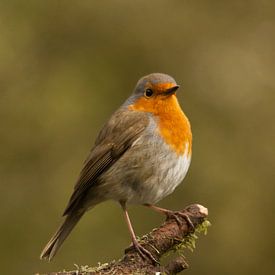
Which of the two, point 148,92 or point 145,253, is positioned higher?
point 148,92

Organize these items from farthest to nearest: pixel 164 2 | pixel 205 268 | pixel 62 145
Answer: pixel 164 2
pixel 62 145
pixel 205 268

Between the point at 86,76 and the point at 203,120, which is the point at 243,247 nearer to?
the point at 203,120

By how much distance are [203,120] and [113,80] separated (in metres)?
1.09

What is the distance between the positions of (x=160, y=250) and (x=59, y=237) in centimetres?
118

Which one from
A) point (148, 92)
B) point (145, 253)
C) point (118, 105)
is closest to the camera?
point (145, 253)

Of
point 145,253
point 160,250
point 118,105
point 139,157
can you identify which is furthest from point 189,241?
point 118,105

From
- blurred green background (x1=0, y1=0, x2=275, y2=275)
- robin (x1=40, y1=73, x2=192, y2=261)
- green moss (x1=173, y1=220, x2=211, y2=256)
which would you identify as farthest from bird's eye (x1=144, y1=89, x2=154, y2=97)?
blurred green background (x1=0, y1=0, x2=275, y2=275)

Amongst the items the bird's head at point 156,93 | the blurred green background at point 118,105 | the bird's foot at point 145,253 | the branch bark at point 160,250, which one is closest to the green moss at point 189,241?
the branch bark at point 160,250

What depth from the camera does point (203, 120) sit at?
956cm

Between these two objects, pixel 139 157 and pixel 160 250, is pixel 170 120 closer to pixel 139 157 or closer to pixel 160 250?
pixel 139 157

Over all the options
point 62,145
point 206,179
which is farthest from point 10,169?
point 206,179

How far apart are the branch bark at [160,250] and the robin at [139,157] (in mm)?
656

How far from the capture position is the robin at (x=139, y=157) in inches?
248

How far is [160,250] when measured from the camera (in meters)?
5.44
